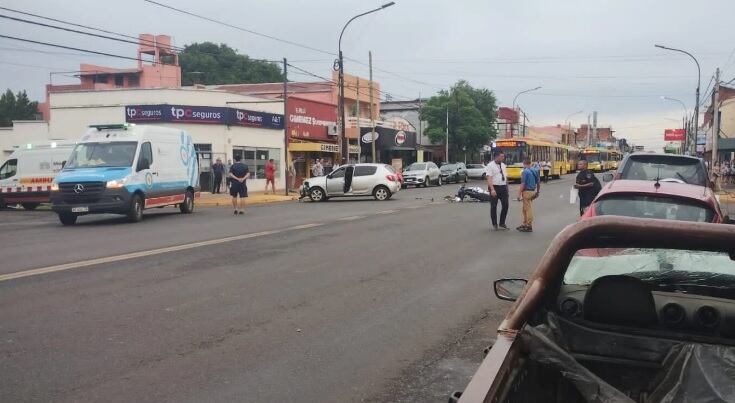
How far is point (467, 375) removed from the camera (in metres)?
5.00

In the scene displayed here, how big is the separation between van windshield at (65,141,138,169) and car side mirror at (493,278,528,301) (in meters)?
15.7

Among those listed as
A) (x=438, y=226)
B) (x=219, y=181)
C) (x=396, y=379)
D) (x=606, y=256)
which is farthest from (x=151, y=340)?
(x=219, y=181)

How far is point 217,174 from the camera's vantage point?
31.6 metres

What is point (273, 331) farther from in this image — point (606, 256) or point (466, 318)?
point (606, 256)

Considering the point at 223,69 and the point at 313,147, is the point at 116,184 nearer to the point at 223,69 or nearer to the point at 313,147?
the point at 313,147

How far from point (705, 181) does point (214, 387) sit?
888 centimetres

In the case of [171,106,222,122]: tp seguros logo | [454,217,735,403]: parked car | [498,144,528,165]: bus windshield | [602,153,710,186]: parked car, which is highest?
[171,106,222,122]: tp seguros logo

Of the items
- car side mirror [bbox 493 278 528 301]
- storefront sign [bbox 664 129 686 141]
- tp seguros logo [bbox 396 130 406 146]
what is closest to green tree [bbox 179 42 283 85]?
tp seguros logo [bbox 396 130 406 146]

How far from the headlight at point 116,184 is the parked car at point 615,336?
1543 cm

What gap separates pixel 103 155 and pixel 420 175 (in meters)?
25.3

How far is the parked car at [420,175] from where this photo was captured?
1592 inches

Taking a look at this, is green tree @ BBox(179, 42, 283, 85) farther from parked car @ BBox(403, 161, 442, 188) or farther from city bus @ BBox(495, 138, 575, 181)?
parked car @ BBox(403, 161, 442, 188)

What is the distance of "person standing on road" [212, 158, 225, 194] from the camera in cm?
3150

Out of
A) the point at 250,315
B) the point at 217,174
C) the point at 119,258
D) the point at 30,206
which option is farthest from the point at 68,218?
the point at 217,174
